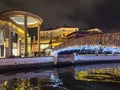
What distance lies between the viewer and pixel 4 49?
71750 mm

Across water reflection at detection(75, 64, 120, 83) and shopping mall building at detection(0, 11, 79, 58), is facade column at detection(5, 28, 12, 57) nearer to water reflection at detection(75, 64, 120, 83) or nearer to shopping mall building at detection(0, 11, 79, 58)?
shopping mall building at detection(0, 11, 79, 58)

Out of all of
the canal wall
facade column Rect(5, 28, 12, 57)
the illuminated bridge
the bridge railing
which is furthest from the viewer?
facade column Rect(5, 28, 12, 57)

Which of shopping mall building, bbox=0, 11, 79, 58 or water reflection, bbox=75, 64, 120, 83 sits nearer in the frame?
water reflection, bbox=75, 64, 120, 83

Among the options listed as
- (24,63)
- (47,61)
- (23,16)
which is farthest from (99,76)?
(23,16)

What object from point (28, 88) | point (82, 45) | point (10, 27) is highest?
point (10, 27)

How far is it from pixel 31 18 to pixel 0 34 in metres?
10.0

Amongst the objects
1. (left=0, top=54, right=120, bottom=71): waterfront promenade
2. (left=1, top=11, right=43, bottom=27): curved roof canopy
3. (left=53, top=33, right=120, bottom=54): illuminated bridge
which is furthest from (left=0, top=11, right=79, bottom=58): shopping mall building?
(left=53, top=33, right=120, bottom=54): illuminated bridge

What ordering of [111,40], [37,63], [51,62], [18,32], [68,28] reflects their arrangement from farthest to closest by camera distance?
[68,28]
[18,32]
[51,62]
[37,63]
[111,40]

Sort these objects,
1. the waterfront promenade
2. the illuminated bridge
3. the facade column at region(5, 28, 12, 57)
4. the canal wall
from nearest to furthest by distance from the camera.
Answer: the illuminated bridge
the canal wall
the waterfront promenade
the facade column at region(5, 28, 12, 57)

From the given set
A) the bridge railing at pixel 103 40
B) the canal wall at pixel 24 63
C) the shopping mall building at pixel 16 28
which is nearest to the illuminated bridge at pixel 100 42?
the bridge railing at pixel 103 40

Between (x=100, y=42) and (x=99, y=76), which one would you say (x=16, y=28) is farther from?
(x=99, y=76)

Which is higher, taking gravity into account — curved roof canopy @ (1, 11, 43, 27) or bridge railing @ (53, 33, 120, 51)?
curved roof canopy @ (1, 11, 43, 27)

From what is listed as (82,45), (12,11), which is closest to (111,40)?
(82,45)

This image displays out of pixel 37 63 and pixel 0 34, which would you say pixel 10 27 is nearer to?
pixel 0 34
